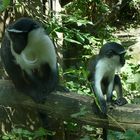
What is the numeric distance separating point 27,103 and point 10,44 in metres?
0.58

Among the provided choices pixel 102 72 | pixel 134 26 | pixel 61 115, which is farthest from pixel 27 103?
pixel 134 26

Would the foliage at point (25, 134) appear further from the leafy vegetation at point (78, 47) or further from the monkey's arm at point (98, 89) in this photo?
the monkey's arm at point (98, 89)

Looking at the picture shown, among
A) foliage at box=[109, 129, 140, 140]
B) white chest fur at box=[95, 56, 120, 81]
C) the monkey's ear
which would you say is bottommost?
foliage at box=[109, 129, 140, 140]

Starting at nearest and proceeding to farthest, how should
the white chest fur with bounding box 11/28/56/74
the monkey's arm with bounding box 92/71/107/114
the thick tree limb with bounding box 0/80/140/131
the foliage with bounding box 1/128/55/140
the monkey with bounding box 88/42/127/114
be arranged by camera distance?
the thick tree limb with bounding box 0/80/140/131 → the monkey's arm with bounding box 92/71/107/114 → the foliage with bounding box 1/128/55/140 → the white chest fur with bounding box 11/28/56/74 → the monkey with bounding box 88/42/127/114

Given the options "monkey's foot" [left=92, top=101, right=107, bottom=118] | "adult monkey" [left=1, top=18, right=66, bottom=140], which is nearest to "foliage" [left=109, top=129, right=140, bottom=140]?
"monkey's foot" [left=92, top=101, right=107, bottom=118]

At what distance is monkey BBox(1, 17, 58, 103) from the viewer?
3578 millimetres

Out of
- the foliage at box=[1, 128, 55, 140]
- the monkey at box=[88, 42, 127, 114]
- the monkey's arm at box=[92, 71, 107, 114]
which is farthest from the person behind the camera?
the monkey at box=[88, 42, 127, 114]

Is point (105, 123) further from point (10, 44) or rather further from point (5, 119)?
point (5, 119)

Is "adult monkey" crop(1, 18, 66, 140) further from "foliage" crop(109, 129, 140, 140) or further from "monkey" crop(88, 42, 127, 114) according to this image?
"foliage" crop(109, 129, 140, 140)

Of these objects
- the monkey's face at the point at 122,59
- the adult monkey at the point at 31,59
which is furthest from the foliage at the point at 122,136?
the monkey's face at the point at 122,59

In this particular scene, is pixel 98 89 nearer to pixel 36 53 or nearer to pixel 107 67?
pixel 107 67

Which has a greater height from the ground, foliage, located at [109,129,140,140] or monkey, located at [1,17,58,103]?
monkey, located at [1,17,58,103]

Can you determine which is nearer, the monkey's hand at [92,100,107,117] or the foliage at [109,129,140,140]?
the foliage at [109,129,140,140]

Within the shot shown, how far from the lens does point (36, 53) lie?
12.3 feet
